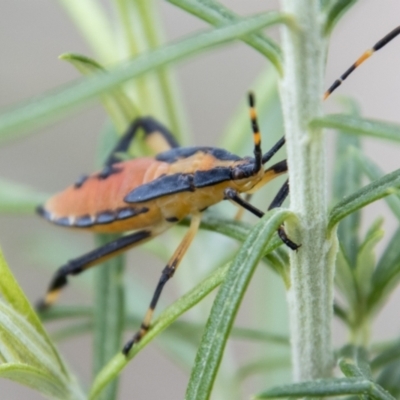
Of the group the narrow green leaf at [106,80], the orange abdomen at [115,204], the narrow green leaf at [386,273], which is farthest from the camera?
the orange abdomen at [115,204]

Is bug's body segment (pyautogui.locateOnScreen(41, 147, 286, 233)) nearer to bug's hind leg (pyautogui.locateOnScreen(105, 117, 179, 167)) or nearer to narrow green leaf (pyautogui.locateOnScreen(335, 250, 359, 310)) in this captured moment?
bug's hind leg (pyautogui.locateOnScreen(105, 117, 179, 167))

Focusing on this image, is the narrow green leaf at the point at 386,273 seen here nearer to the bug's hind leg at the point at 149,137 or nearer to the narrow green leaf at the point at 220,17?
the narrow green leaf at the point at 220,17

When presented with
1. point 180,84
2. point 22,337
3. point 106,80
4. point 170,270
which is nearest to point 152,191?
point 170,270

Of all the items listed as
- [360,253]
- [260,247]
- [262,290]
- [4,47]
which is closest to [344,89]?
[4,47]

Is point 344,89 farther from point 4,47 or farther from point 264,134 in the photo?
point 264,134

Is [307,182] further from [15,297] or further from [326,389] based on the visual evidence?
[15,297]

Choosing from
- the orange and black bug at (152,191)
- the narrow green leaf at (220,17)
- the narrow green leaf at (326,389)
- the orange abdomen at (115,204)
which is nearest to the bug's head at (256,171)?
the orange and black bug at (152,191)

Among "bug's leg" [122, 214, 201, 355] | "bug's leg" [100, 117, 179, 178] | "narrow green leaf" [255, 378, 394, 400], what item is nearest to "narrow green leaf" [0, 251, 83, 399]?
"bug's leg" [122, 214, 201, 355]
